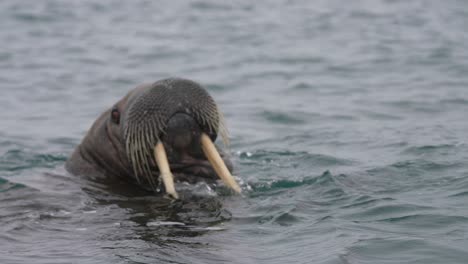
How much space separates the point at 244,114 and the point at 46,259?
715 centimetres

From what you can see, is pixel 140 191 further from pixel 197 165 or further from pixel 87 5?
pixel 87 5

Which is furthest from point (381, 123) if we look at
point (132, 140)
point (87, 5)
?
point (87, 5)

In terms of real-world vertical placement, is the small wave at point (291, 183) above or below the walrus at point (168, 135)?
below

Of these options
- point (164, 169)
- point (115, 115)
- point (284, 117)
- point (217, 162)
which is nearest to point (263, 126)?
point (284, 117)

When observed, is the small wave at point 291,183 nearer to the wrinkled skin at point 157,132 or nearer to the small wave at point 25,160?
the wrinkled skin at point 157,132

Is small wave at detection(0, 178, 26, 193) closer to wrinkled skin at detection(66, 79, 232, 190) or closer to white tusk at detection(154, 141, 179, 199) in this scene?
wrinkled skin at detection(66, 79, 232, 190)

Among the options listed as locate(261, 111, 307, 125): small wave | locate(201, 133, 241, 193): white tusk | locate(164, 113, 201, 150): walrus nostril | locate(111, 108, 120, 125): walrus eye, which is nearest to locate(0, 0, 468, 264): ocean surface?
locate(261, 111, 307, 125): small wave

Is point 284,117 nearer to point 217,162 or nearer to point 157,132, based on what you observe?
point 217,162

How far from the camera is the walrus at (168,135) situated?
Result: 7.66 m

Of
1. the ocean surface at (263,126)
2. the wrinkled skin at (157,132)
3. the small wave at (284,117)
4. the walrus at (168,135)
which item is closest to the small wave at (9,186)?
the ocean surface at (263,126)

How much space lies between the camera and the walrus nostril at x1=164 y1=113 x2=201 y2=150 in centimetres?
768

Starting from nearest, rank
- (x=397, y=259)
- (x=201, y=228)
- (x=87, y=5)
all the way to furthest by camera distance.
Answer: (x=397, y=259), (x=201, y=228), (x=87, y=5)

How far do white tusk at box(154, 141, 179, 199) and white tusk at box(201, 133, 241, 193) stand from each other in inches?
14.0

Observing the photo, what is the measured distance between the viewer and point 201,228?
686 cm
